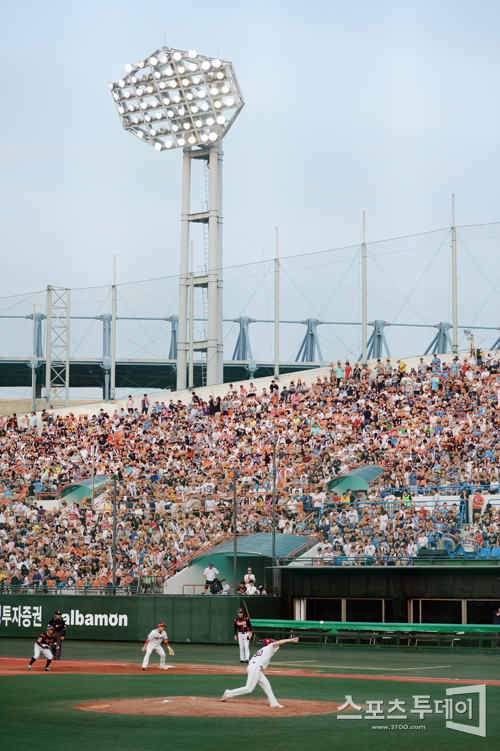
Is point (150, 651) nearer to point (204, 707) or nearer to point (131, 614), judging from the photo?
point (204, 707)

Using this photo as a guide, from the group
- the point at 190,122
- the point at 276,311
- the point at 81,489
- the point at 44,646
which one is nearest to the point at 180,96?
the point at 190,122

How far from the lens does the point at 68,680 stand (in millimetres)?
19875

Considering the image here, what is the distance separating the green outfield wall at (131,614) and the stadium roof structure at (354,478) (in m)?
4.28

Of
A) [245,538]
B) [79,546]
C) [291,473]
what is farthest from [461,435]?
[79,546]

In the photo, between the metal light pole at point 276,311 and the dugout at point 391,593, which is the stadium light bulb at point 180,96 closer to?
the metal light pole at point 276,311

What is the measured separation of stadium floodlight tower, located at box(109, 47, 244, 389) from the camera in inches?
1912

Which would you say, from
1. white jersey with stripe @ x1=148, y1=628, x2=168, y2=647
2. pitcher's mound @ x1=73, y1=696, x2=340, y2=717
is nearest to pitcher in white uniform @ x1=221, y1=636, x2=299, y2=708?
pitcher's mound @ x1=73, y1=696, x2=340, y2=717

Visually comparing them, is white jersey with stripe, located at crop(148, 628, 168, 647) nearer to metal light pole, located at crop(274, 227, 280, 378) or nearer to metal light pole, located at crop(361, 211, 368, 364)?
metal light pole, located at crop(361, 211, 368, 364)

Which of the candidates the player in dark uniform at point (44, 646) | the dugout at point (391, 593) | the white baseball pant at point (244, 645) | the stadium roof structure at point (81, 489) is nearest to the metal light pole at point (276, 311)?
the stadium roof structure at point (81, 489)

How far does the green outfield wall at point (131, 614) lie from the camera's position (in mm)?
28375

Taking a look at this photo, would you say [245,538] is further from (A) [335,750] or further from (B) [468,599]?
(A) [335,750]

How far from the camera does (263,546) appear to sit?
93.9ft

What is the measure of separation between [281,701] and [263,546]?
12793 mm

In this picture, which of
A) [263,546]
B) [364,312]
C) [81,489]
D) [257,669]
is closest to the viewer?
[257,669]
